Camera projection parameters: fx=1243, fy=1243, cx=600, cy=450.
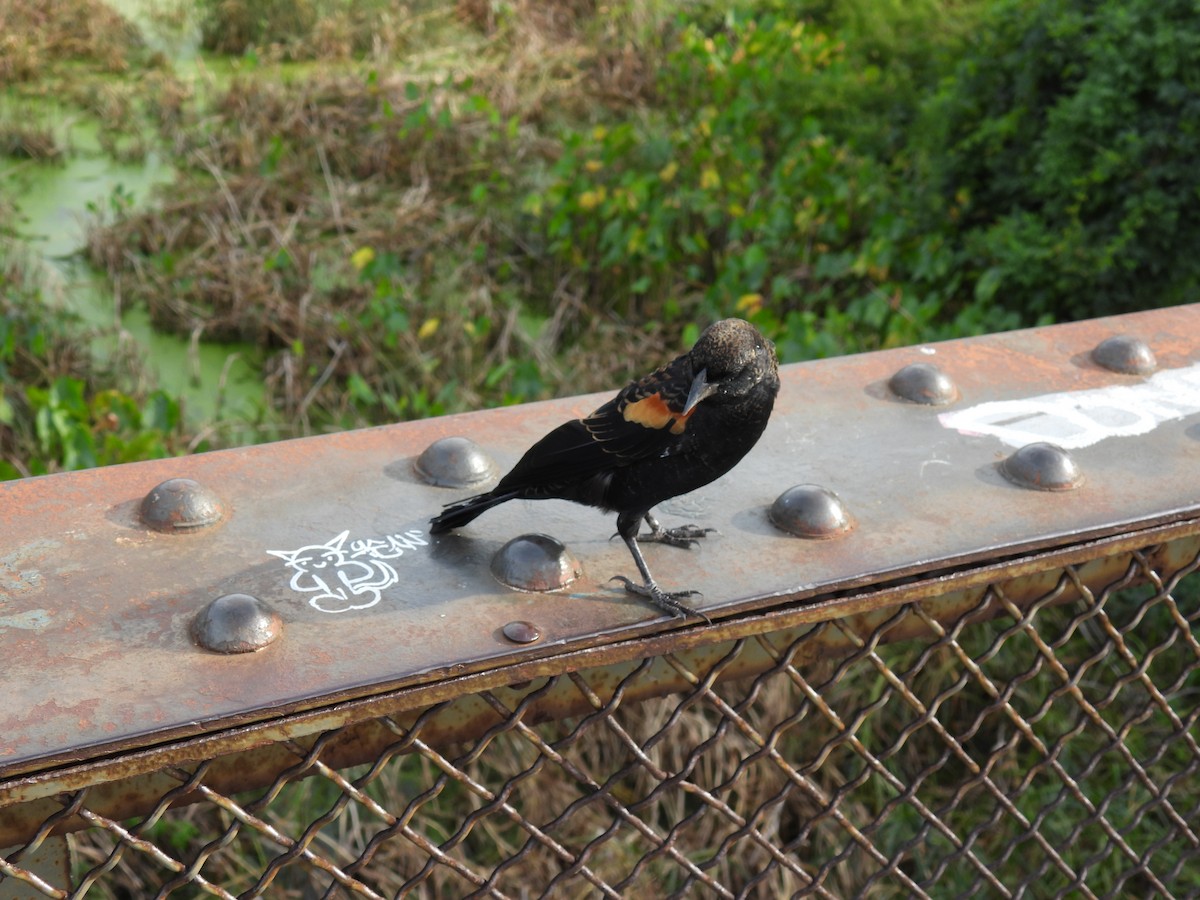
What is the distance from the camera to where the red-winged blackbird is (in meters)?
1.26

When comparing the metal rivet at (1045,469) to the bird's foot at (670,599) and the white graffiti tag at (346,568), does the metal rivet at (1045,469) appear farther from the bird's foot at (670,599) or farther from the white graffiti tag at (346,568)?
the white graffiti tag at (346,568)

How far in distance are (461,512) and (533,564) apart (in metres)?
0.10

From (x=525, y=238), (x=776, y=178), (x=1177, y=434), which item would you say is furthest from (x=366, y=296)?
(x=1177, y=434)

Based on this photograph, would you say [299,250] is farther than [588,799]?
Yes

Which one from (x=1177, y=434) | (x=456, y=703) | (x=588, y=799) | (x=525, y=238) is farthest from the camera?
(x=525, y=238)

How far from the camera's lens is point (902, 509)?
4.27ft

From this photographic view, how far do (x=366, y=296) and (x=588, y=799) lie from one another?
315 centimetres

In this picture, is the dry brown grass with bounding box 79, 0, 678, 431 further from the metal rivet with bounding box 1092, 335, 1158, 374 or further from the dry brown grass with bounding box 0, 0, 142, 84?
the metal rivet with bounding box 1092, 335, 1158, 374

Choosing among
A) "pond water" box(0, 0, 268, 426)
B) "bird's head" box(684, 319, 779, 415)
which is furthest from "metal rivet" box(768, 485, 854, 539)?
"pond water" box(0, 0, 268, 426)

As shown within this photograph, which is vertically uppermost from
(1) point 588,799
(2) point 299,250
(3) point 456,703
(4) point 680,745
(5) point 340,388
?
(3) point 456,703

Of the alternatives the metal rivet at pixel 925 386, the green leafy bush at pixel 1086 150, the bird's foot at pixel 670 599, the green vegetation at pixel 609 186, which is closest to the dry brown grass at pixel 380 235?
the green vegetation at pixel 609 186

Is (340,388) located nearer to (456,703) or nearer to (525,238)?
(525,238)

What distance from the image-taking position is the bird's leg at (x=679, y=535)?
1.26 m

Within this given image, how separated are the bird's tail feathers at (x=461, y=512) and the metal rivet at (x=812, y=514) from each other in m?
0.29
